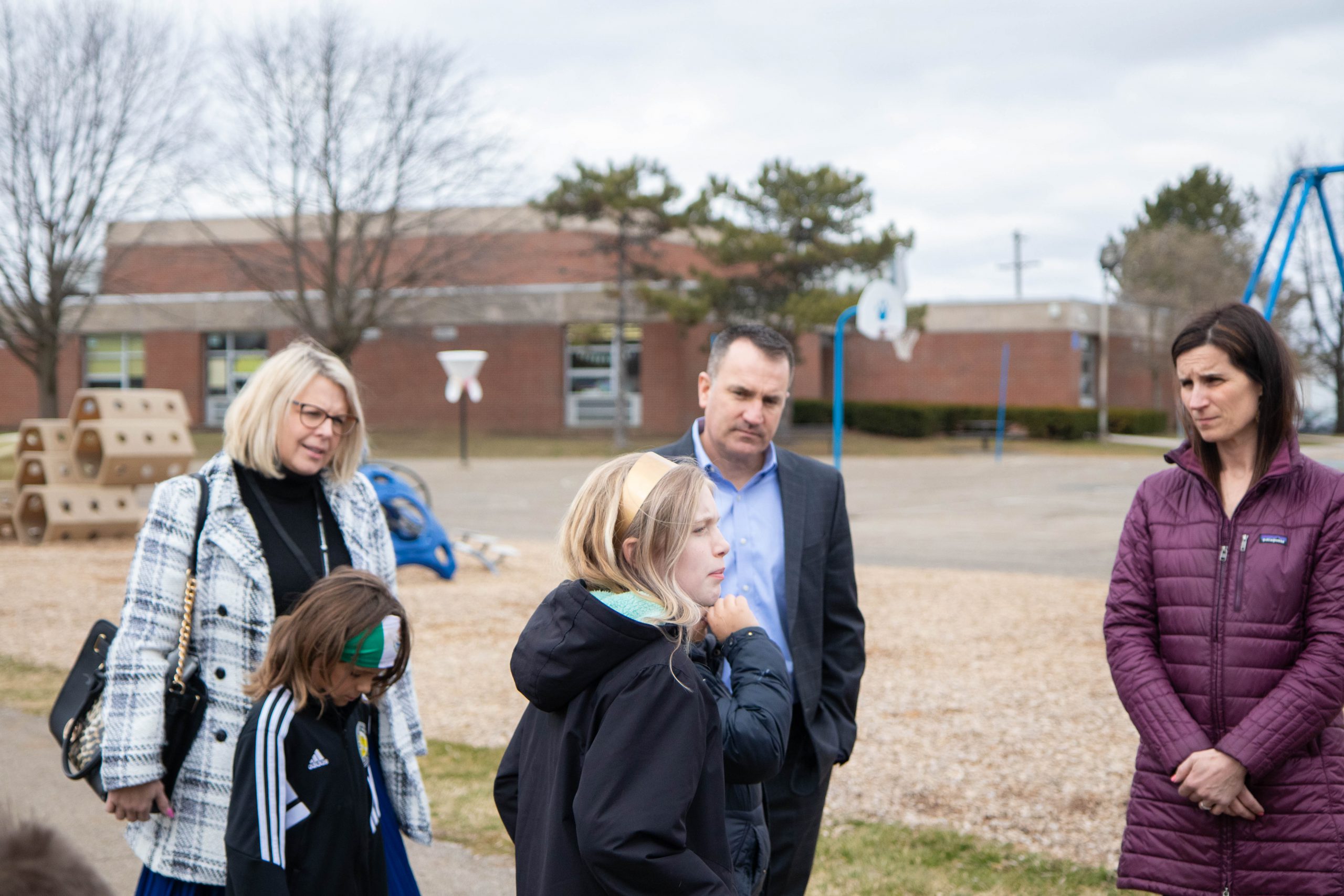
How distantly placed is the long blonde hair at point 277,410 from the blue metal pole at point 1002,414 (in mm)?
30869

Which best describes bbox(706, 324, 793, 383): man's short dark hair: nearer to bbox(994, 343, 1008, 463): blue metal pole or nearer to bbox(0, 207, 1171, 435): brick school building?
bbox(994, 343, 1008, 463): blue metal pole

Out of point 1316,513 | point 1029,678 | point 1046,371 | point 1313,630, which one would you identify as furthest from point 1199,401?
point 1046,371

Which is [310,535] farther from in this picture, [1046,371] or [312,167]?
[1046,371]

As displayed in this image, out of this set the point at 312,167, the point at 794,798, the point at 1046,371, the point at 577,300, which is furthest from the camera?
the point at 1046,371

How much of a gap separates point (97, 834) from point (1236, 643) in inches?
173

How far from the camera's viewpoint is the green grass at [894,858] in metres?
4.18

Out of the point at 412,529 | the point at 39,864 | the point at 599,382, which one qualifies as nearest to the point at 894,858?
the point at 39,864

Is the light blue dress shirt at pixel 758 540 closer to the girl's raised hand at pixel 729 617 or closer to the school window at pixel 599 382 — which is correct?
the girl's raised hand at pixel 729 617

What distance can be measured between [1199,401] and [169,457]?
553 inches

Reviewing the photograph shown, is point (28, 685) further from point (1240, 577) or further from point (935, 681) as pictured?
point (1240, 577)

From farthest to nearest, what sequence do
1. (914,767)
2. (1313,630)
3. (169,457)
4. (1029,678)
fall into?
(169,457) → (1029,678) → (914,767) → (1313,630)

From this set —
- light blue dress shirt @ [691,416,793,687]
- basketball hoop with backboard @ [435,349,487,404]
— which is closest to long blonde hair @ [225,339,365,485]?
light blue dress shirt @ [691,416,793,687]

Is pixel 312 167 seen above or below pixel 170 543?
above

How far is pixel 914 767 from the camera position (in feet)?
18.8
